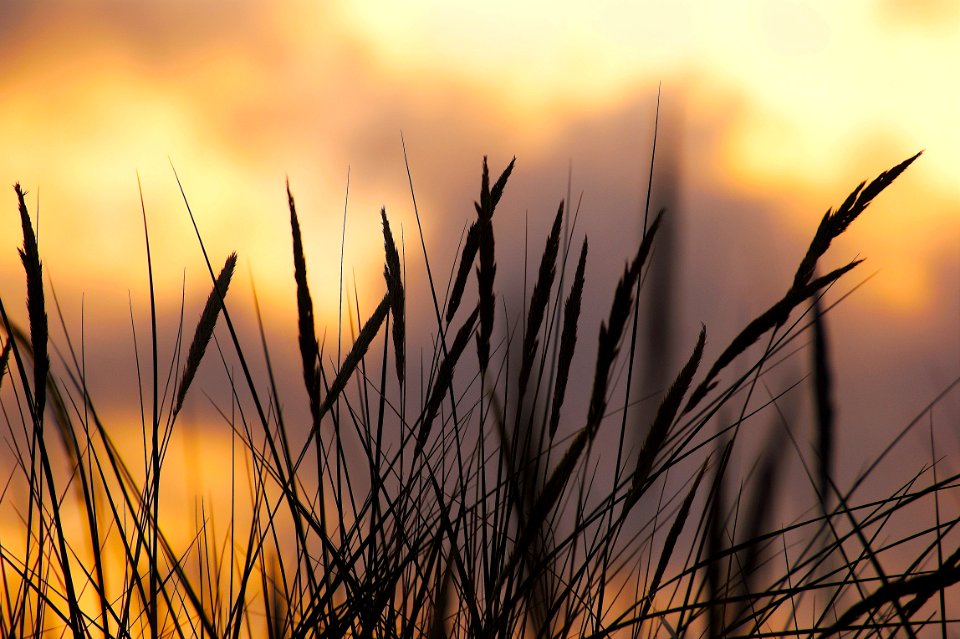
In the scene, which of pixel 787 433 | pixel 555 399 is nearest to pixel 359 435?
pixel 555 399

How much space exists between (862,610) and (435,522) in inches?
A: 23.2

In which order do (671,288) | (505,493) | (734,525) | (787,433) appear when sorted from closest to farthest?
(671,288) → (787,433) → (505,493) → (734,525)

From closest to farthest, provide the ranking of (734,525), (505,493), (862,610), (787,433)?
1. (862,610)
2. (787,433)
3. (505,493)
4. (734,525)

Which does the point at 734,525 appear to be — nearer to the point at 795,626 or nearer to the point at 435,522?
the point at 795,626

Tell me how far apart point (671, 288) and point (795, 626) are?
0.57m

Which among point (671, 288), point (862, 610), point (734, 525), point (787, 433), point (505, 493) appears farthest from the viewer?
point (734, 525)

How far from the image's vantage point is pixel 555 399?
0.97 m

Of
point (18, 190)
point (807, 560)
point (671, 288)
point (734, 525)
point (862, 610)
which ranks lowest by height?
point (862, 610)

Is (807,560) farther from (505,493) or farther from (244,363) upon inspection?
(244,363)

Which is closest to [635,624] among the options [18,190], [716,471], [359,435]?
[716,471]

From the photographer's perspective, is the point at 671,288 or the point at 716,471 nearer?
the point at 671,288

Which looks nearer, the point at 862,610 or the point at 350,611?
the point at 862,610

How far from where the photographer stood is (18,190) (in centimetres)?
93

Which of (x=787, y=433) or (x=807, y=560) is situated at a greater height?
(x=787, y=433)
